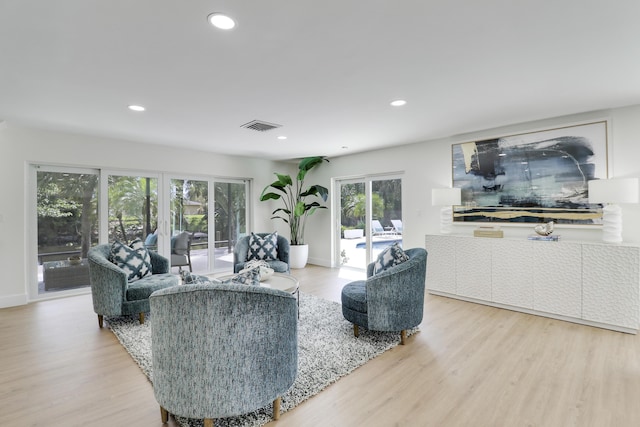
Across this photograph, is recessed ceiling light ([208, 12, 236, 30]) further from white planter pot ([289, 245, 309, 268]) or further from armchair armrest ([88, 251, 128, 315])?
white planter pot ([289, 245, 309, 268])

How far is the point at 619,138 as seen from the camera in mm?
3463

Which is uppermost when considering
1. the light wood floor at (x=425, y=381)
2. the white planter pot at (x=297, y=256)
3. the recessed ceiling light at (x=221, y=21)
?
the recessed ceiling light at (x=221, y=21)

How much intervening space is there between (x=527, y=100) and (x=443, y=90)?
103cm

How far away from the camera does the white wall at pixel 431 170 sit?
3416 mm

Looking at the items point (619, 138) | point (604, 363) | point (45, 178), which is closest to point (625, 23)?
point (619, 138)

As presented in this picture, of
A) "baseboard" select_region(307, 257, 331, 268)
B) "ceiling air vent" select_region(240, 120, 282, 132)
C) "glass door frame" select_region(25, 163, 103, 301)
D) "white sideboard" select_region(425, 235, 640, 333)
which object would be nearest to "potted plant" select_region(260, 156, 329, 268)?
"baseboard" select_region(307, 257, 331, 268)

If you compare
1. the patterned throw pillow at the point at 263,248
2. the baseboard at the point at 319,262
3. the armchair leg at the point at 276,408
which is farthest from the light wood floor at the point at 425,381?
the baseboard at the point at 319,262

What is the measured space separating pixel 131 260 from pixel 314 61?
2985mm

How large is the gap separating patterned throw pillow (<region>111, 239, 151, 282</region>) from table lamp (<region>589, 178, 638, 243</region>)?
200 inches

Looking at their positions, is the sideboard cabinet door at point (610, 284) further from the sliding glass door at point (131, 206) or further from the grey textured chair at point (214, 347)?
the sliding glass door at point (131, 206)

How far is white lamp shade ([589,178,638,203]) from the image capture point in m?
3.07

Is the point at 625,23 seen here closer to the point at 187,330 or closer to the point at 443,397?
the point at 443,397

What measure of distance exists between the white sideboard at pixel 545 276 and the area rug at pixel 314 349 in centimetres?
149

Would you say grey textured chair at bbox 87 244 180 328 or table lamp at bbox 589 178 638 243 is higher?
table lamp at bbox 589 178 638 243
